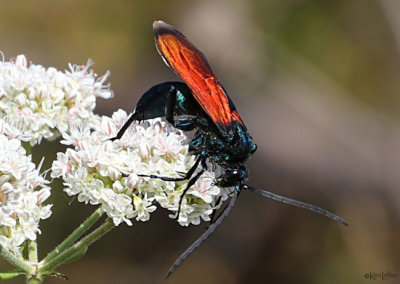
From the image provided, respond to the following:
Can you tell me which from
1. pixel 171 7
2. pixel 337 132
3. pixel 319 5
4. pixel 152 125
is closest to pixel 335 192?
pixel 337 132

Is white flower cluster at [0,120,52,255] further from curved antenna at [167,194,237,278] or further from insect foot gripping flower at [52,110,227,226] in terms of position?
curved antenna at [167,194,237,278]

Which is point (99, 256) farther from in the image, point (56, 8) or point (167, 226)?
point (56, 8)

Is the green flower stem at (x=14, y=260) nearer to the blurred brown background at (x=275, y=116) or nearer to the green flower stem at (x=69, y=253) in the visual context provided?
the green flower stem at (x=69, y=253)

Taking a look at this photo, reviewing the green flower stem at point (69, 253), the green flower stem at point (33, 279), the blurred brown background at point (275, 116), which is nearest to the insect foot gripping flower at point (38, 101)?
the green flower stem at point (69, 253)

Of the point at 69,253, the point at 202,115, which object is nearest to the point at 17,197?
the point at 69,253
